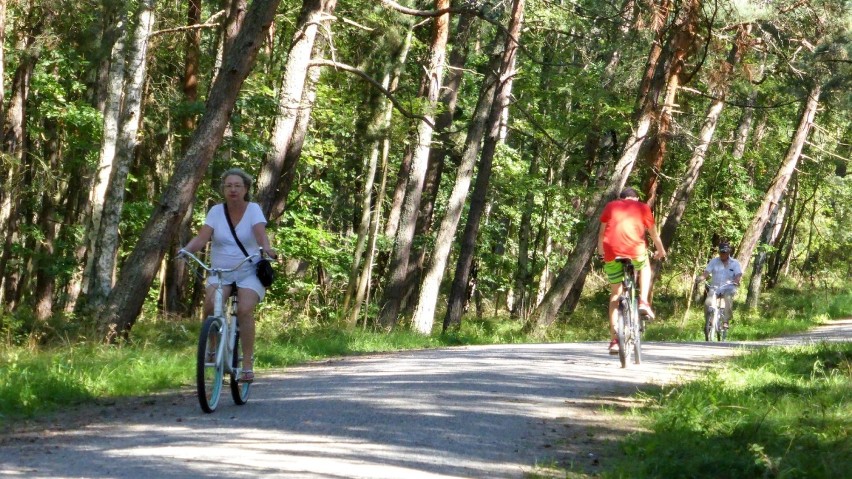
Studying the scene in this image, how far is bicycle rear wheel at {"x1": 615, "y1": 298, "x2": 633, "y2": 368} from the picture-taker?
13352 mm

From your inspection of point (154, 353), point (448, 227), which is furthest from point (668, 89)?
point (154, 353)

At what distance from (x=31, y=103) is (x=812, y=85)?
19010 millimetres

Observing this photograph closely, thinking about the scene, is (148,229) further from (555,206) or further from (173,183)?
(555,206)

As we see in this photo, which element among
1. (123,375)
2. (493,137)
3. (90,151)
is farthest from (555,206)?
(123,375)

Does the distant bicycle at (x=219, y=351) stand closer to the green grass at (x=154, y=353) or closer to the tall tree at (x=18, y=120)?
the green grass at (x=154, y=353)

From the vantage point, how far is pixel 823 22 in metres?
26.7

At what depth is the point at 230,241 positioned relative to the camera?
31.5 feet

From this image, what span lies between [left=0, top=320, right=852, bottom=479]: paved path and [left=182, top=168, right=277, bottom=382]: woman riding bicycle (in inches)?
31.3

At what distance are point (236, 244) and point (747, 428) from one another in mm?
4220

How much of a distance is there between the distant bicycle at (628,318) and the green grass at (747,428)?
1499 mm

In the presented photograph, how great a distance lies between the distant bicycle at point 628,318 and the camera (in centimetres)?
1338

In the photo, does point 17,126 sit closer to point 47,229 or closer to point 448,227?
point 47,229

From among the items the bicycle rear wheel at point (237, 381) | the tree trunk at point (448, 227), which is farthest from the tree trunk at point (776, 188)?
the bicycle rear wheel at point (237, 381)

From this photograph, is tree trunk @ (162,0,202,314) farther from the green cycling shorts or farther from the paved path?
the paved path
